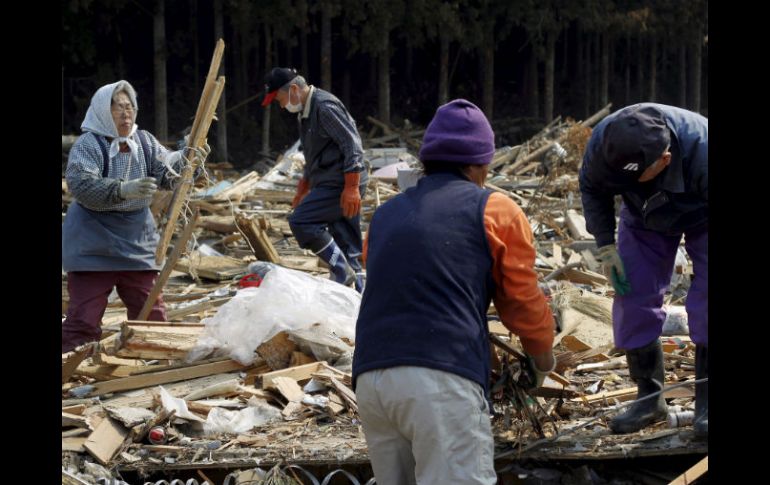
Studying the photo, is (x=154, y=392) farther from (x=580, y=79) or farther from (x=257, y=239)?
(x=580, y=79)

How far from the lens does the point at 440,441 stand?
12.2ft

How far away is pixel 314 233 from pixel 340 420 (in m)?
3.19

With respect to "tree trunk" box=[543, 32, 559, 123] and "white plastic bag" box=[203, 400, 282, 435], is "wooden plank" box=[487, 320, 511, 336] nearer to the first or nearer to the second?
"white plastic bag" box=[203, 400, 282, 435]

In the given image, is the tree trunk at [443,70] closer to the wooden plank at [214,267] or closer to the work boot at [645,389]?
the wooden plank at [214,267]

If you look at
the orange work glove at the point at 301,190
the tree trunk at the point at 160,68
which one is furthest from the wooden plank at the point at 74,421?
the tree trunk at the point at 160,68

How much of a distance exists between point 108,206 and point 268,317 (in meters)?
1.24

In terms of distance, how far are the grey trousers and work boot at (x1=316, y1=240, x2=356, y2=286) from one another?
4771mm

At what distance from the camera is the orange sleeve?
383 cm

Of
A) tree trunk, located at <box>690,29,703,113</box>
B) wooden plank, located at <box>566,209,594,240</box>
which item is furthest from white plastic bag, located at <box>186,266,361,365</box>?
tree trunk, located at <box>690,29,703,113</box>

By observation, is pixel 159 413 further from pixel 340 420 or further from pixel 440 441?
pixel 440 441

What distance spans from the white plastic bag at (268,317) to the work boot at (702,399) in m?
2.33

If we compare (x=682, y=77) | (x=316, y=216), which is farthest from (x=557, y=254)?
(x=682, y=77)

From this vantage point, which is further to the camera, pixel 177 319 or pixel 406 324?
pixel 177 319

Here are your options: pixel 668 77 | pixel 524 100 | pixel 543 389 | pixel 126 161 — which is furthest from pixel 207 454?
pixel 668 77
